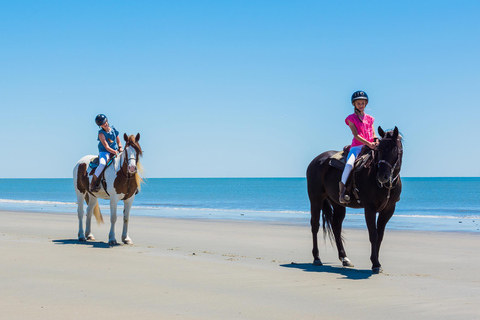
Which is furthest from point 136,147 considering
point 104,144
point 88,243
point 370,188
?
point 370,188

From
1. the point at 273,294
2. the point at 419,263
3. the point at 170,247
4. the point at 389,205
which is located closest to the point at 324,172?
the point at 389,205

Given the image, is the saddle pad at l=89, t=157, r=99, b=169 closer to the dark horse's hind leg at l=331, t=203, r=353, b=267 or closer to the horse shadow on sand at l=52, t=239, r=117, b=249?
the horse shadow on sand at l=52, t=239, r=117, b=249

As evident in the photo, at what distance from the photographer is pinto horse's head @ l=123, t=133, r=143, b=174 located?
10.4 meters

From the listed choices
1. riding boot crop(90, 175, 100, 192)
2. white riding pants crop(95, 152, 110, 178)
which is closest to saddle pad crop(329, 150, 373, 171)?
white riding pants crop(95, 152, 110, 178)

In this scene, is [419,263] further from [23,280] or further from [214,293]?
[23,280]

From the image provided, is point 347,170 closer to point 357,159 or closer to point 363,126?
point 357,159

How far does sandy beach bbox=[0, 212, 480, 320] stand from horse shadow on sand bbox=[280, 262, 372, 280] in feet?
0.05

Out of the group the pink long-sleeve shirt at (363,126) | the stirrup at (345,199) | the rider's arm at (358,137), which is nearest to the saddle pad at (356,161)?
the rider's arm at (358,137)

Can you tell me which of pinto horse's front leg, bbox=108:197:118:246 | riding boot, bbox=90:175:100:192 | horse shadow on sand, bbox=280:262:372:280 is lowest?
horse shadow on sand, bbox=280:262:372:280

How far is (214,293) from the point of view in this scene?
581 cm

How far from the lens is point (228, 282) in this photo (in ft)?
21.3

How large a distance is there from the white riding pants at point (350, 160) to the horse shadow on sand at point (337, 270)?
1.25 meters

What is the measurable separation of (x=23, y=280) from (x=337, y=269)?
13.7 feet

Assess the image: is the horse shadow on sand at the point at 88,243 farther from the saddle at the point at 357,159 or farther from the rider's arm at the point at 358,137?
the rider's arm at the point at 358,137
